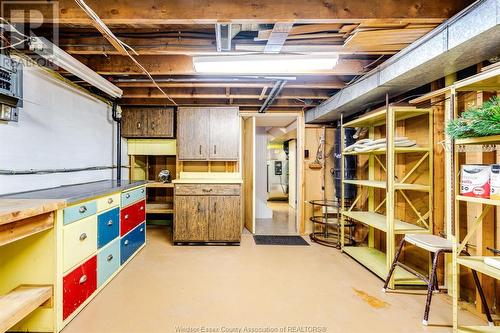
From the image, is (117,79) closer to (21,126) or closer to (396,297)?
(21,126)

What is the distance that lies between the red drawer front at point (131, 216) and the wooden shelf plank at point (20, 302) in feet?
4.08

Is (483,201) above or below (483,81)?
below

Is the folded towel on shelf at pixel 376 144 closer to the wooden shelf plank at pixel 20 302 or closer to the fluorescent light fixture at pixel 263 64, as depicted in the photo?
the fluorescent light fixture at pixel 263 64

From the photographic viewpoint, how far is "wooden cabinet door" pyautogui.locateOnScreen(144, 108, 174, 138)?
4.78 m

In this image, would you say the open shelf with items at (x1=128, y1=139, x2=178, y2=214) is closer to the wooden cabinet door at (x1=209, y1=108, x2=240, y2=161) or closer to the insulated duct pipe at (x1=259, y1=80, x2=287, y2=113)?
the wooden cabinet door at (x1=209, y1=108, x2=240, y2=161)

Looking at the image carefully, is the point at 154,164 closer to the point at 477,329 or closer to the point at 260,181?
the point at 260,181

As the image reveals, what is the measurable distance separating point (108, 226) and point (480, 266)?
316cm

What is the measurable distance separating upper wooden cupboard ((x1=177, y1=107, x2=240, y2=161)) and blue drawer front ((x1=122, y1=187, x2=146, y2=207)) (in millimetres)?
990

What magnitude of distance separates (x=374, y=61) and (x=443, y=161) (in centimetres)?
126

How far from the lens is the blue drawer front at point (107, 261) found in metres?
2.61

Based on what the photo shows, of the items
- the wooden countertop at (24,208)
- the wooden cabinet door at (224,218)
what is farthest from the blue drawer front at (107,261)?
the wooden cabinet door at (224,218)

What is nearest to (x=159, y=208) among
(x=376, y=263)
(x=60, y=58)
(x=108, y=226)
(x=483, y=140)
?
(x=108, y=226)

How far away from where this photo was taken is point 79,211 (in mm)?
2254

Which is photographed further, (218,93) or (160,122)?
(160,122)
